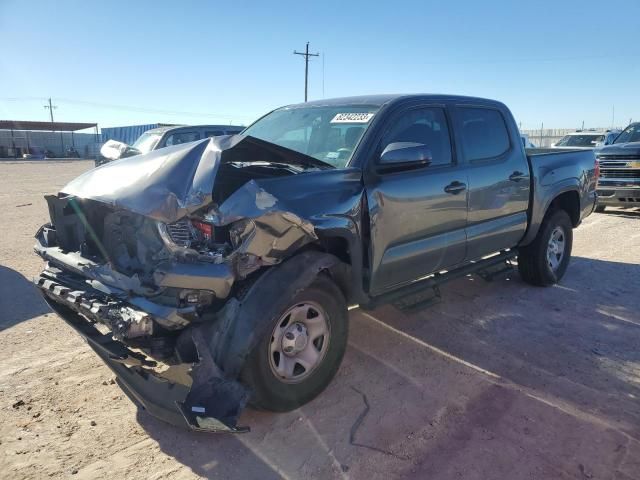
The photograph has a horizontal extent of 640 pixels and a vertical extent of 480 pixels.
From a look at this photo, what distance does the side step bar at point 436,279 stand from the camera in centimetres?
385

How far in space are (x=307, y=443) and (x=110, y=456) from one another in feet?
3.65

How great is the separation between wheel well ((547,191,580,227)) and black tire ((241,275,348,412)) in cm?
374

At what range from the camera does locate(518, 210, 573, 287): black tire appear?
222 inches

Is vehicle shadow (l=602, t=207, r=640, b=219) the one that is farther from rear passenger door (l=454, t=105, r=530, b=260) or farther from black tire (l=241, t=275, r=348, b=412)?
black tire (l=241, t=275, r=348, b=412)

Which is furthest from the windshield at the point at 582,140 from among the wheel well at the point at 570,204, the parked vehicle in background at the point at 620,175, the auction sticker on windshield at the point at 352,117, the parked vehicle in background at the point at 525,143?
the auction sticker on windshield at the point at 352,117

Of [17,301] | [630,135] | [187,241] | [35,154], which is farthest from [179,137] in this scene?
[35,154]

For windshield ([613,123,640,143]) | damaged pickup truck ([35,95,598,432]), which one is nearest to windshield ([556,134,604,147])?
windshield ([613,123,640,143])

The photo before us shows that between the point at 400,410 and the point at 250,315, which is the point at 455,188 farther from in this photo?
the point at 250,315

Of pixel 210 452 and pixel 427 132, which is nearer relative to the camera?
pixel 210 452

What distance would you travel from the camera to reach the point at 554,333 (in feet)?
14.9

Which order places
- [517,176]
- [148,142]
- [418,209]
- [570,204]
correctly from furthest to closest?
[148,142] → [570,204] → [517,176] → [418,209]

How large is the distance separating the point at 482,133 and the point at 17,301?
503 cm

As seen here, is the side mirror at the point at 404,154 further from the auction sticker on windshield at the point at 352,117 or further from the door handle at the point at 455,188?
the door handle at the point at 455,188

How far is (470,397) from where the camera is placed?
11.2 ft
